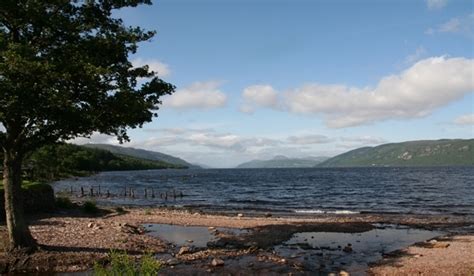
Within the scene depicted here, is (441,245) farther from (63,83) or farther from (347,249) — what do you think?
(63,83)

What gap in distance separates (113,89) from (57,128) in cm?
310

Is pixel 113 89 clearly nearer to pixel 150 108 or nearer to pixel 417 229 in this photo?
pixel 150 108

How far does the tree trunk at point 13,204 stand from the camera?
1995 cm

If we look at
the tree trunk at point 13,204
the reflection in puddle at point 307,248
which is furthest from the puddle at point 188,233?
the tree trunk at point 13,204

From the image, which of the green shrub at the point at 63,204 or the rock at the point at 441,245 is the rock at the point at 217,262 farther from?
the green shrub at the point at 63,204

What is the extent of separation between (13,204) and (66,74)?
7.36 m

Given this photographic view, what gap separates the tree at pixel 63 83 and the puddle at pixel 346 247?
1092cm

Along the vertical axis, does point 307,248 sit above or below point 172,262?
below

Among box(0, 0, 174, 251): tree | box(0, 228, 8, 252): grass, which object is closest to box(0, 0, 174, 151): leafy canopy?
box(0, 0, 174, 251): tree

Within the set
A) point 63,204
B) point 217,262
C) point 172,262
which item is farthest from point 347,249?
point 63,204

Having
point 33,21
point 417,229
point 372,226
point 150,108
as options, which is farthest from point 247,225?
point 33,21

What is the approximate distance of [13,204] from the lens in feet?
65.9

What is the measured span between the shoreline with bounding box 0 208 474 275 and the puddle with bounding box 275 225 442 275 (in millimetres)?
919

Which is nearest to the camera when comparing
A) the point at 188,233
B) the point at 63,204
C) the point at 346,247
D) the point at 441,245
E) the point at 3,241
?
the point at 3,241
